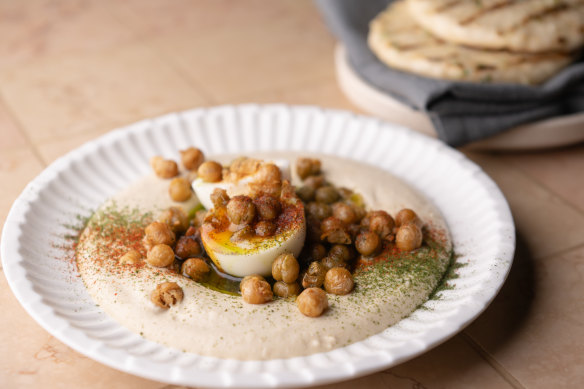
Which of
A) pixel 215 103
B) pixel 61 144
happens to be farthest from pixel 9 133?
pixel 215 103

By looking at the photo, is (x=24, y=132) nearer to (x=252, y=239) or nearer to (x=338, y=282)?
(x=252, y=239)

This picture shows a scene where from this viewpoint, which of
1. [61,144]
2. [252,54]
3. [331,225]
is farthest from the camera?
[252,54]

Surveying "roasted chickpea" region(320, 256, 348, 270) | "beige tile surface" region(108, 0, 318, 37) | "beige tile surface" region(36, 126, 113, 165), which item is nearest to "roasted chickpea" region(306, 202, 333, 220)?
"roasted chickpea" region(320, 256, 348, 270)

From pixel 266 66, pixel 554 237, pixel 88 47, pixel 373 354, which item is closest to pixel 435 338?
pixel 373 354

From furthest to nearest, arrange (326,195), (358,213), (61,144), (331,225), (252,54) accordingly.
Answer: (252,54) → (61,144) → (326,195) → (358,213) → (331,225)

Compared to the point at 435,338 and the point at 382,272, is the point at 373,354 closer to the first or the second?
the point at 435,338

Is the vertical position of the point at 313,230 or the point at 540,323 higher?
the point at 313,230

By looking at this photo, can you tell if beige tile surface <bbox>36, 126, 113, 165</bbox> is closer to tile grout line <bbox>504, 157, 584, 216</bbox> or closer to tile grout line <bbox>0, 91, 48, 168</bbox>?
tile grout line <bbox>0, 91, 48, 168</bbox>
